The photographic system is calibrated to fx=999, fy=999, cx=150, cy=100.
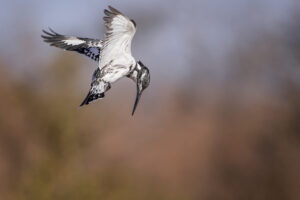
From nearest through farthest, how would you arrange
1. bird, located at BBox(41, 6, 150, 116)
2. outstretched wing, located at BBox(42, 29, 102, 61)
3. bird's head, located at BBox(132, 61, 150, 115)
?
bird, located at BBox(41, 6, 150, 116) → bird's head, located at BBox(132, 61, 150, 115) → outstretched wing, located at BBox(42, 29, 102, 61)

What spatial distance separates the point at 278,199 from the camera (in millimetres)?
16891

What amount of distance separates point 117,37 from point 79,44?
808 millimetres

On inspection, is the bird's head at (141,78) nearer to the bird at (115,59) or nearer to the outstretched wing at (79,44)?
the bird at (115,59)

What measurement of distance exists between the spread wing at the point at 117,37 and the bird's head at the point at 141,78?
0.13 meters

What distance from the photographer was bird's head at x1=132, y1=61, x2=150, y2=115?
5844mm

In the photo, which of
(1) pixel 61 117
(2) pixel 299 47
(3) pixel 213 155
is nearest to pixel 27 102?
(1) pixel 61 117

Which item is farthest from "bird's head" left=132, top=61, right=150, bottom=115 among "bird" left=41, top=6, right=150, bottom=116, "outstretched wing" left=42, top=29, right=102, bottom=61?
"outstretched wing" left=42, top=29, right=102, bottom=61

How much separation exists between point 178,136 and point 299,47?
15.7 feet

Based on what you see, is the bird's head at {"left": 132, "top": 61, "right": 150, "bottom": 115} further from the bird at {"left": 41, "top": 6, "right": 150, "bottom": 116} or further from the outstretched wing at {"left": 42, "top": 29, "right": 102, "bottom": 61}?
the outstretched wing at {"left": 42, "top": 29, "right": 102, "bottom": 61}

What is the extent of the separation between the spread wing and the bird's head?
0.44 feet

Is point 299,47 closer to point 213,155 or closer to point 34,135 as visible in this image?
point 213,155

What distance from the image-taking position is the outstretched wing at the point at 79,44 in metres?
6.43

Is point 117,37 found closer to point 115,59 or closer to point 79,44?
point 115,59

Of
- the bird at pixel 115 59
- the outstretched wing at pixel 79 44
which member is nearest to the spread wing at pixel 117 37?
the bird at pixel 115 59
